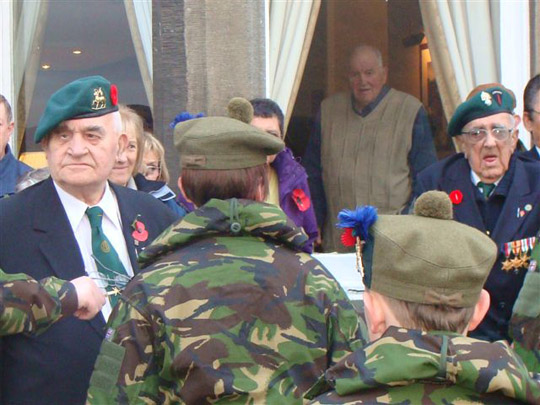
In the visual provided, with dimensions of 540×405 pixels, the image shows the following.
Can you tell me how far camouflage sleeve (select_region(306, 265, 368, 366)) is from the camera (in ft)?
8.20

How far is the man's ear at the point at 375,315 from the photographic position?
1918 mm

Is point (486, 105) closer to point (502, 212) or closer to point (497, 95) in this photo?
point (497, 95)

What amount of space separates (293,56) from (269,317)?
326 cm

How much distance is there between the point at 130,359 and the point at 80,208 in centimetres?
86

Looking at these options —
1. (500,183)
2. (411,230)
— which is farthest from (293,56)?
(411,230)

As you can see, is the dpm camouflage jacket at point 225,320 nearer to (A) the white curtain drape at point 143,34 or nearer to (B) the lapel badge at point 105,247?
(B) the lapel badge at point 105,247

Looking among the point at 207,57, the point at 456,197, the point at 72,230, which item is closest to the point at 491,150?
the point at 456,197

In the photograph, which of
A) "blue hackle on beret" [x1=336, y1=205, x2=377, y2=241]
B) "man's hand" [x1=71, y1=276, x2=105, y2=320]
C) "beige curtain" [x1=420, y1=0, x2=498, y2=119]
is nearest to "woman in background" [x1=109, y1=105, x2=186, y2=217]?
"man's hand" [x1=71, y1=276, x2=105, y2=320]

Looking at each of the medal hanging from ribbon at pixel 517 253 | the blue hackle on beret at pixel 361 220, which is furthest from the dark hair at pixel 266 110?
the blue hackle on beret at pixel 361 220

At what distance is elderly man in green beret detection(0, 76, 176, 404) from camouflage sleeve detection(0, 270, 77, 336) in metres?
0.30

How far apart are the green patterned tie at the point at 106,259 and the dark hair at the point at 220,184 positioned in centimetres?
58

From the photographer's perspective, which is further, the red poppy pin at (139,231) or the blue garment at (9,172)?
the blue garment at (9,172)

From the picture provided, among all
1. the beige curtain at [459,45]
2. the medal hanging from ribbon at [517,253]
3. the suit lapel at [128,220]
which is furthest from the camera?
the beige curtain at [459,45]

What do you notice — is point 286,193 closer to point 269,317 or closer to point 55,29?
point 55,29
